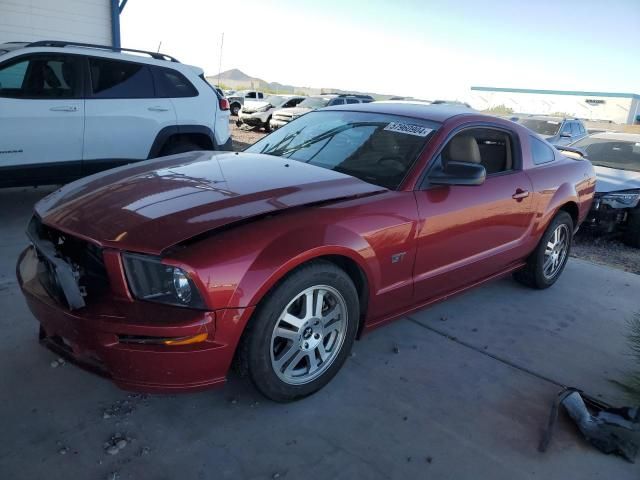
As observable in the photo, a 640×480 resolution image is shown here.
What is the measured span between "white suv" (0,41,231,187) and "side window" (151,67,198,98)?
1 cm

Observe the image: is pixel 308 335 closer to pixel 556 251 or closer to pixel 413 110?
pixel 413 110

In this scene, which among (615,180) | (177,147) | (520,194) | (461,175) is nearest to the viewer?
(461,175)

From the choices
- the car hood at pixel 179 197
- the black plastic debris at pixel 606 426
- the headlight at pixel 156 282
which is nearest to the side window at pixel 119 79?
the car hood at pixel 179 197

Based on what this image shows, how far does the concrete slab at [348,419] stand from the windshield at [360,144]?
1.17m

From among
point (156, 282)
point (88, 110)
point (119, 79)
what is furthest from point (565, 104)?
point (156, 282)

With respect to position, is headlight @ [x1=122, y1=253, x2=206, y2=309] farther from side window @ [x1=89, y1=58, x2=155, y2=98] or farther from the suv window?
side window @ [x1=89, y1=58, x2=155, y2=98]

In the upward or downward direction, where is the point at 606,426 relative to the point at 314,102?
downward

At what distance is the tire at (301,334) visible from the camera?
2.45m

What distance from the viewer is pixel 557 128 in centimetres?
1200

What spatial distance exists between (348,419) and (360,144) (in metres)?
1.80

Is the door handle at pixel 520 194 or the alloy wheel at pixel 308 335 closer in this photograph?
the alloy wheel at pixel 308 335

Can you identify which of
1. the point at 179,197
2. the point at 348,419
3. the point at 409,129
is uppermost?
the point at 409,129

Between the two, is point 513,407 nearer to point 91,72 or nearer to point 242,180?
point 242,180

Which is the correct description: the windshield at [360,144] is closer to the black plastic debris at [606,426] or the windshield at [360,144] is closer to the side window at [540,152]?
the side window at [540,152]
